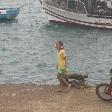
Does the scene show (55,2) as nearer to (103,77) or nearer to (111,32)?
(111,32)

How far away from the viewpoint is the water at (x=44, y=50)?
3794 centimetres

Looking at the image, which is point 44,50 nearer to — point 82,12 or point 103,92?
point 82,12

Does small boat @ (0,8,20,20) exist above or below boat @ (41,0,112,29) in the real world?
below

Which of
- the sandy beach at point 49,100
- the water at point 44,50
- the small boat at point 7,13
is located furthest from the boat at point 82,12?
the sandy beach at point 49,100

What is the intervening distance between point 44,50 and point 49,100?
1249 inches

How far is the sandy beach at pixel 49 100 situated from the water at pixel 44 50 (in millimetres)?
11158

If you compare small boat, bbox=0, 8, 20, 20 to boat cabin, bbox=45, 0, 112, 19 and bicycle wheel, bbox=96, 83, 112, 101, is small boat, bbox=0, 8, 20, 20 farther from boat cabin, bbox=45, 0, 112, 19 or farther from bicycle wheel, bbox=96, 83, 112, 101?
bicycle wheel, bbox=96, 83, 112, 101

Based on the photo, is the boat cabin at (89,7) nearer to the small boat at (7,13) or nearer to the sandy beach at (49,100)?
the small boat at (7,13)

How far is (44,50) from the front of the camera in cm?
5181

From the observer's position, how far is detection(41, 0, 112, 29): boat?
6022 cm

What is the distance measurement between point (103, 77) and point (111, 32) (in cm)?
2552

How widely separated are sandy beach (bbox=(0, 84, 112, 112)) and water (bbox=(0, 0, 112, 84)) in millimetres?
11158

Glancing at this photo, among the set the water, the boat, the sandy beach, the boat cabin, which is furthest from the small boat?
the sandy beach

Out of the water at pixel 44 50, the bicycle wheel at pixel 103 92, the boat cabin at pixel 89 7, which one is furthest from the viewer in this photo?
the boat cabin at pixel 89 7
